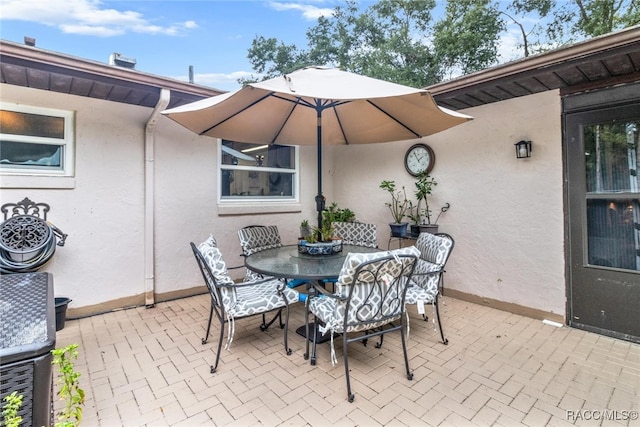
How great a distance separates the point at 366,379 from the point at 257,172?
3.62 meters

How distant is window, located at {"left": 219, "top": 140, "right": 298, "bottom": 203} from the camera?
482 cm

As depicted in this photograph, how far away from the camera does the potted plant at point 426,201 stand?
430 centimetres

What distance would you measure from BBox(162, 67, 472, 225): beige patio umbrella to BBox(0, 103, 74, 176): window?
5.20 feet

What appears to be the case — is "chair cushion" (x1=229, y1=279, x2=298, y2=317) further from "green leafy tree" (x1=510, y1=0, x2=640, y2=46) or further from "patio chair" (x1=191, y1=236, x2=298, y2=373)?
"green leafy tree" (x1=510, y1=0, x2=640, y2=46)

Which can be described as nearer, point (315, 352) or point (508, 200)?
point (315, 352)

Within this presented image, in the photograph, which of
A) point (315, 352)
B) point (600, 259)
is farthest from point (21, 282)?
point (600, 259)

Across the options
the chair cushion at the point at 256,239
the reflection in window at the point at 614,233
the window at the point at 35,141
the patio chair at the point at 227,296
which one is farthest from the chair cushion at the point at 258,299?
the reflection in window at the point at 614,233

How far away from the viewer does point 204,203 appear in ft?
14.9

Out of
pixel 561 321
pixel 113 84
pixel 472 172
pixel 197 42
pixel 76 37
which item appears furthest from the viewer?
pixel 197 42

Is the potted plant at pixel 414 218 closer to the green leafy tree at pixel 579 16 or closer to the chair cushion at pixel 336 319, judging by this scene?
the chair cushion at pixel 336 319

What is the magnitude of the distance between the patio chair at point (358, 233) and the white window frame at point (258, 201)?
1113 mm

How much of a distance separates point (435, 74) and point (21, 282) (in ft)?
35.2

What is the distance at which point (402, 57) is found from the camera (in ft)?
34.0

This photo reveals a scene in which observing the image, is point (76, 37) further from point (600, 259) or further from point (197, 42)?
point (600, 259)
